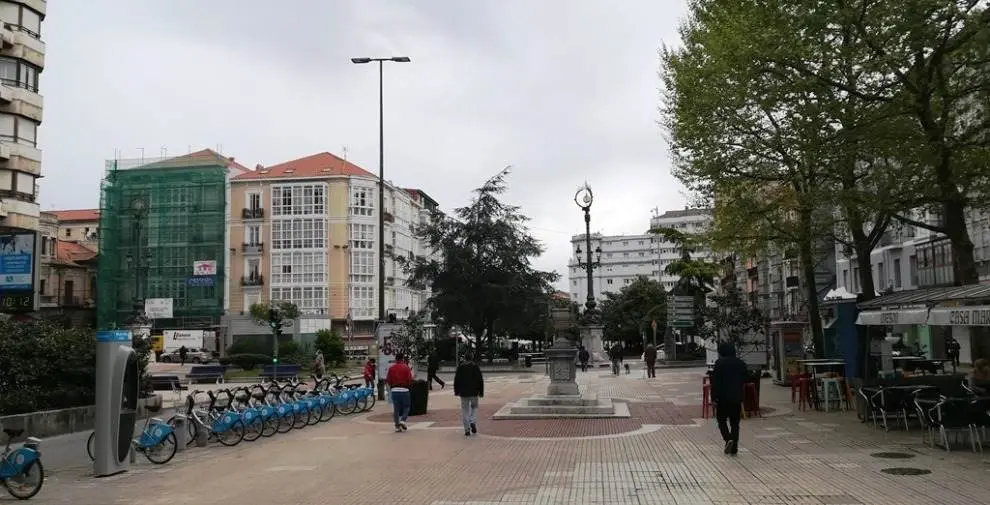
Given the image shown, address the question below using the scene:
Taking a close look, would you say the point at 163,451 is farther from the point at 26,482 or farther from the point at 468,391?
the point at 468,391

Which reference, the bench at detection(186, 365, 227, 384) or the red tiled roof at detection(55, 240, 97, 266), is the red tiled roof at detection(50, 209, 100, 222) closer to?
the red tiled roof at detection(55, 240, 97, 266)

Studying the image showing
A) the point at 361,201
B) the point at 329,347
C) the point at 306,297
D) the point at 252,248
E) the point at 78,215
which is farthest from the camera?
the point at 78,215

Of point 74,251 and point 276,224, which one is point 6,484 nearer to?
point 276,224

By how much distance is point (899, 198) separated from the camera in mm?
16484

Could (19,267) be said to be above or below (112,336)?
above

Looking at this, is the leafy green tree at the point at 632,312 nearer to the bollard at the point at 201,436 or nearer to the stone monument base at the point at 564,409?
the stone monument base at the point at 564,409

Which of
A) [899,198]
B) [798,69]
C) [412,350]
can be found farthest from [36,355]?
[412,350]

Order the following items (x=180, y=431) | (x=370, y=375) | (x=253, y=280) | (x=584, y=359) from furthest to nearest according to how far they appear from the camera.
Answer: (x=253, y=280)
(x=584, y=359)
(x=370, y=375)
(x=180, y=431)

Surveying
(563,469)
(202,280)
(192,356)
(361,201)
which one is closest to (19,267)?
(563,469)

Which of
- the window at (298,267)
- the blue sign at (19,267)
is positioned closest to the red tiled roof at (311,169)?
the window at (298,267)

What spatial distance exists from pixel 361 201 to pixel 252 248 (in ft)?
34.4

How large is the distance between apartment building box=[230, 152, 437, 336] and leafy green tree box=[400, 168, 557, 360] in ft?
65.5

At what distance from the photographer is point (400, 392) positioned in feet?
55.9

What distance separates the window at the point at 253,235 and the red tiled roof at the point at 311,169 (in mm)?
4506
